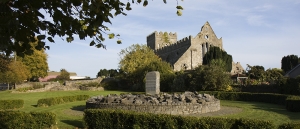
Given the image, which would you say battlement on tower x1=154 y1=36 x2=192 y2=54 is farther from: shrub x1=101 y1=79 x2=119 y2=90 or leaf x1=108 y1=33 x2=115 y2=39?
leaf x1=108 y1=33 x2=115 y2=39

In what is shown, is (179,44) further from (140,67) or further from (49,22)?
(49,22)

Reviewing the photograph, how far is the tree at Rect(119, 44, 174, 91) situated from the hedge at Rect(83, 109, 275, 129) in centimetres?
2677

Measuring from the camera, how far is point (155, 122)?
35.4 feet

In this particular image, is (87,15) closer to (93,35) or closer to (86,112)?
(93,35)

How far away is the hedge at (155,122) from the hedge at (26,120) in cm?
152

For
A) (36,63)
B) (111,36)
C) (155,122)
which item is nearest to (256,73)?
(155,122)

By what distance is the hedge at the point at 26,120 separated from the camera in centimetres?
1195

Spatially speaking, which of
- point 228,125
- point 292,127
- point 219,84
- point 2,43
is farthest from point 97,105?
point 219,84

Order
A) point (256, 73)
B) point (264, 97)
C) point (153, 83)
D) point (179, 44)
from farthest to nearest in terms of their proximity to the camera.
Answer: point (179, 44) → point (256, 73) → point (153, 83) → point (264, 97)

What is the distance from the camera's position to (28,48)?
6.07 meters

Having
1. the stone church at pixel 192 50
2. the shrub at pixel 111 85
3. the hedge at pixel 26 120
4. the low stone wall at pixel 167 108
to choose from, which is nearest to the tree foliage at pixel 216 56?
the stone church at pixel 192 50

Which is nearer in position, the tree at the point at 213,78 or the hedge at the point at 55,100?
the hedge at the point at 55,100

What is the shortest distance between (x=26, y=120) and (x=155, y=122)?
17.4 feet

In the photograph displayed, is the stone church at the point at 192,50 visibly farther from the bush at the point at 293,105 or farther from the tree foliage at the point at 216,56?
the bush at the point at 293,105
